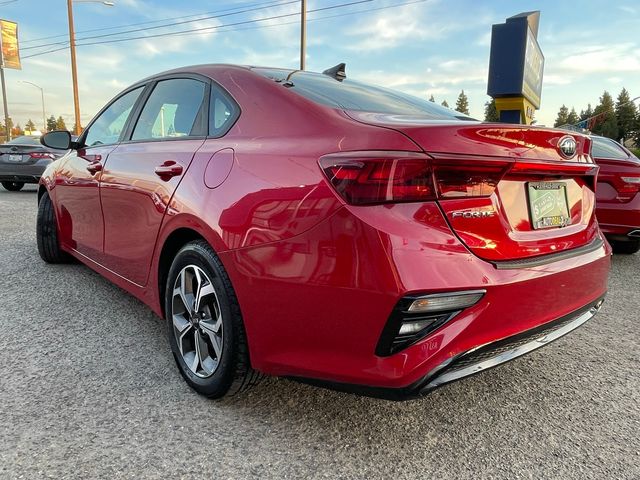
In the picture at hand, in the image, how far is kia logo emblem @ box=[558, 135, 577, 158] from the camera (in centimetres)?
198

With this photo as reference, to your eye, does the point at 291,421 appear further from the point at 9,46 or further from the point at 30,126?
the point at 30,126

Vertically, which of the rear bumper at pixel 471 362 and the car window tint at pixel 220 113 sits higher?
the car window tint at pixel 220 113

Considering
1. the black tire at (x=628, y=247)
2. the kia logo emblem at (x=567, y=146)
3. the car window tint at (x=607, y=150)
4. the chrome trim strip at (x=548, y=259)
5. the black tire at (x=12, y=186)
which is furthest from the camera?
the black tire at (x=12, y=186)

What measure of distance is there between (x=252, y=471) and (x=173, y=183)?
1.31m

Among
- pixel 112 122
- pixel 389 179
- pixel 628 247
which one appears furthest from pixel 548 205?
pixel 628 247

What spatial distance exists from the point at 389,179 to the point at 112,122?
2645 millimetres

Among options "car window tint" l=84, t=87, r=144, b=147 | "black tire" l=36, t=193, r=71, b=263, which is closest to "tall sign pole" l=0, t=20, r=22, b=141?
"black tire" l=36, t=193, r=71, b=263

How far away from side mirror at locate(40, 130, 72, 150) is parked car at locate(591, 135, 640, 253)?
490 centimetres

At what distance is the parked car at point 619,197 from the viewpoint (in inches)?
197

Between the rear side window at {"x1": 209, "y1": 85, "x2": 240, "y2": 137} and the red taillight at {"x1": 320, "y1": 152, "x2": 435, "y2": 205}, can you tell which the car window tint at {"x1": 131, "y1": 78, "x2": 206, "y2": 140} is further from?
the red taillight at {"x1": 320, "y1": 152, "x2": 435, "y2": 205}

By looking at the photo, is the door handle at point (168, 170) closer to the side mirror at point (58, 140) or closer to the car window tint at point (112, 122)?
the car window tint at point (112, 122)

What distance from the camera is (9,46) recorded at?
31766 mm

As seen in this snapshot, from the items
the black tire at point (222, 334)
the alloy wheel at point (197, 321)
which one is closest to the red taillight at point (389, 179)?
the black tire at point (222, 334)

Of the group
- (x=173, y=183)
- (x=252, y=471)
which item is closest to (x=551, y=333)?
(x=252, y=471)
